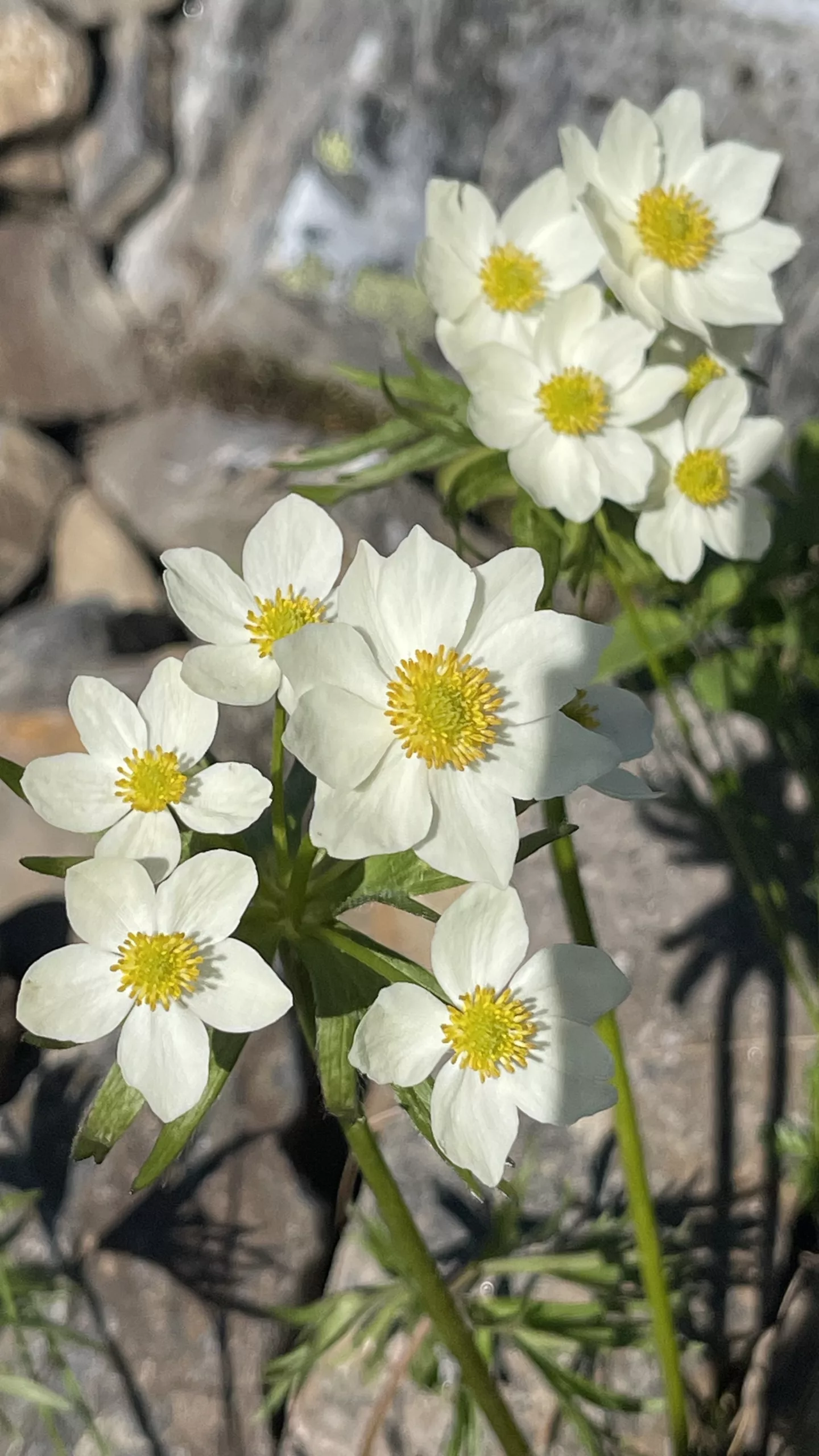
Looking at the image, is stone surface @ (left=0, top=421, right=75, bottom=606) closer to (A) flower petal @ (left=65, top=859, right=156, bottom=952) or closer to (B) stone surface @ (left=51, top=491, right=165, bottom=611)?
(B) stone surface @ (left=51, top=491, right=165, bottom=611)

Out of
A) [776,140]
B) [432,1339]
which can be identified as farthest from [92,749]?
[776,140]

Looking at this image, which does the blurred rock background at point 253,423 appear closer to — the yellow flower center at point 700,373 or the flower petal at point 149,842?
the yellow flower center at point 700,373

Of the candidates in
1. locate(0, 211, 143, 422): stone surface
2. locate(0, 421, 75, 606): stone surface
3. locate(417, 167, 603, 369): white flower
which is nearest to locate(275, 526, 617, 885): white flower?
locate(417, 167, 603, 369): white flower

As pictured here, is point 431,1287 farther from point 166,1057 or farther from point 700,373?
point 700,373

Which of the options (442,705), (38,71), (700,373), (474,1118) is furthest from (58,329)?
(474,1118)

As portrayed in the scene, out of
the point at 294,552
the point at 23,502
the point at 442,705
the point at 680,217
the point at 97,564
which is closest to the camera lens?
the point at 442,705

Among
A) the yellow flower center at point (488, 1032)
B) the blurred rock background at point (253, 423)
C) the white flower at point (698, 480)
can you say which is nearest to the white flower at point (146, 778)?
the yellow flower center at point (488, 1032)
